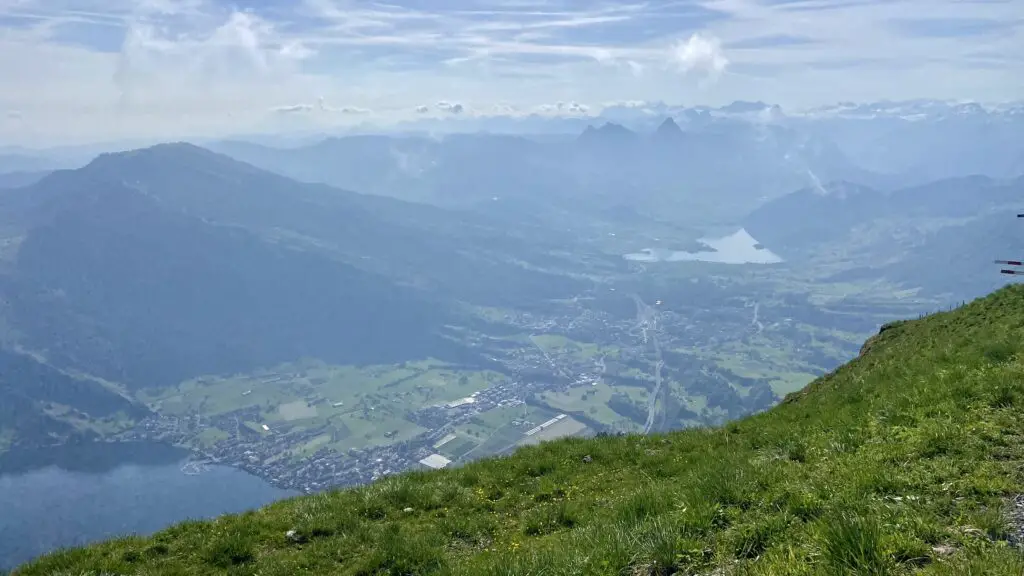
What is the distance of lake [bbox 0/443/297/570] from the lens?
13400cm

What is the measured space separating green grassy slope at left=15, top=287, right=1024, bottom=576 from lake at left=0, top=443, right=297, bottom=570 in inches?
4907

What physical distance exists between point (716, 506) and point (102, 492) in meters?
201

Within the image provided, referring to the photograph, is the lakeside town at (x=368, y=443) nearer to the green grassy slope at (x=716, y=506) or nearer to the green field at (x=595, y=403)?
the green field at (x=595, y=403)

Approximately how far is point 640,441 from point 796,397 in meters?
9.88

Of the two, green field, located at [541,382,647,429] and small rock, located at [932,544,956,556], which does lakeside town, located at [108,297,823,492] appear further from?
small rock, located at [932,544,956,556]

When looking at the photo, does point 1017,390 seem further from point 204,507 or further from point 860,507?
point 204,507

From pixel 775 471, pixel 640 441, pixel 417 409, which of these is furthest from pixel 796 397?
pixel 417 409

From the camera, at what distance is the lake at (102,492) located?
134000 mm

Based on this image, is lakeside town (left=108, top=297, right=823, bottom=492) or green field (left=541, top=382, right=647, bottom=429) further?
green field (left=541, top=382, right=647, bottom=429)

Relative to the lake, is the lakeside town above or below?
above

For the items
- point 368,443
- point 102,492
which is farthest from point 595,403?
point 102,492

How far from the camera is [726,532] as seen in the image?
8180mm

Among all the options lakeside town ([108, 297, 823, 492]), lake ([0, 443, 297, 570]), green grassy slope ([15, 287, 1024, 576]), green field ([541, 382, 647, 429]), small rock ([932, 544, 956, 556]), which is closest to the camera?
small rock ([932, 544, 956, 556])

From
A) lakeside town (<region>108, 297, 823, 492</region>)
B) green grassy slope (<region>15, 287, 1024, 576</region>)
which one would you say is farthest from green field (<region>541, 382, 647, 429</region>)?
green grassy slope (<region>15, 287, 1024, 576</region>)
